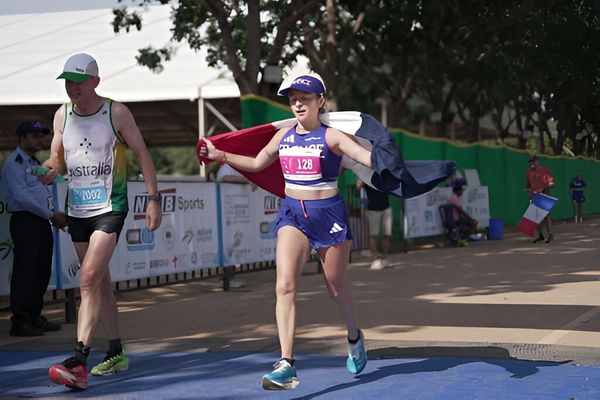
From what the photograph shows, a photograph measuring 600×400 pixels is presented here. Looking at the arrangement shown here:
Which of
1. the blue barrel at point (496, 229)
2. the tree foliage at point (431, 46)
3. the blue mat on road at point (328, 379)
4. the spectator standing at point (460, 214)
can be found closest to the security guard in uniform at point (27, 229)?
the blue mat on road at point (328, 379)

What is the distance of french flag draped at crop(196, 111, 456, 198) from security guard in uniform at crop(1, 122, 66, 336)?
3076 mm

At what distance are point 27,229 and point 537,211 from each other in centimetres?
1525

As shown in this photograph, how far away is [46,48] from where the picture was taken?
115 feet

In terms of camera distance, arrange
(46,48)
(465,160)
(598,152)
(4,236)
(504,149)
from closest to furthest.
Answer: (4,236) → (465,160) → (504,149) → (46,48) → (598,152)

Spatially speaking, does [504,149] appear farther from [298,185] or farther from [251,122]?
[298,185]

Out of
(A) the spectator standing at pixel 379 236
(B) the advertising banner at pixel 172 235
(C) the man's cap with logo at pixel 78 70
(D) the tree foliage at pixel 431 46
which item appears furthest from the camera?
(D) the tree foliage at pixel 431 46

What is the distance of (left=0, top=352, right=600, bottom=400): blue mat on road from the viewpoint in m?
6.91

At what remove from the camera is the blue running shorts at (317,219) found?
7.26 meters

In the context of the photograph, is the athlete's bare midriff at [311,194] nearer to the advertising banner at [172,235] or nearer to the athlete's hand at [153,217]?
the athlete's hand at [153,217]

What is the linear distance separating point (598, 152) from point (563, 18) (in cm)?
2674

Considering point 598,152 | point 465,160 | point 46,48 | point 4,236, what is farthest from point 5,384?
point 598,152

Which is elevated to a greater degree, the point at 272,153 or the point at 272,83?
the point at 272,83

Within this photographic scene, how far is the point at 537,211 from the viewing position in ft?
78.3

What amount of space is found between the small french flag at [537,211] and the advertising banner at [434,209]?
6.67 feet
